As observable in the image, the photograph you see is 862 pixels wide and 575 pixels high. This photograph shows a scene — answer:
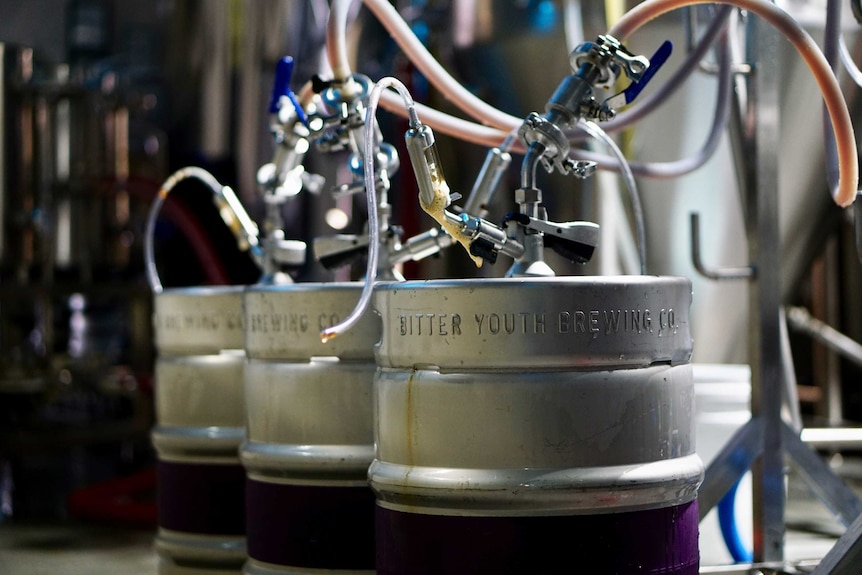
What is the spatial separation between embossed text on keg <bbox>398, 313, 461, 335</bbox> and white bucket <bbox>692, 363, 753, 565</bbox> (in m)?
0.97

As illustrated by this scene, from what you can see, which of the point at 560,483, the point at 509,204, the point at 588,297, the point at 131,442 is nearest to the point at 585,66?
the point at 588,297

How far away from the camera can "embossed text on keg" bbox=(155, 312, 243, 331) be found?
1739 mm

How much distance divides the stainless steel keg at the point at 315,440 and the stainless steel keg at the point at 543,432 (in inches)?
10.5

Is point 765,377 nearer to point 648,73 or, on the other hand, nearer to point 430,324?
point 648,73

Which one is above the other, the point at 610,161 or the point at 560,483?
the point at 610,161

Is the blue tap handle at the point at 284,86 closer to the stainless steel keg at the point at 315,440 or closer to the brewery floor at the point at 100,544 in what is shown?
the stainless steel keg at the point at 315,440

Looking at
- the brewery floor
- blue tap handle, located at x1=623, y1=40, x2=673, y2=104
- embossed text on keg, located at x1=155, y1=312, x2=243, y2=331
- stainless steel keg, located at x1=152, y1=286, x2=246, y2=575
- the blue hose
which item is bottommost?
the brewery floor

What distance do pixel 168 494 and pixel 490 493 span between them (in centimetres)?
87

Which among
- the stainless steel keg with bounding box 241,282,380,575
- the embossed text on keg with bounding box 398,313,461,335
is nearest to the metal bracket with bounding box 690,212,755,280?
the stainless steel keg with bounding box 241,282,380,575

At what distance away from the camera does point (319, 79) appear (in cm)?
150

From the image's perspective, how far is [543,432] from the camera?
1046 mm

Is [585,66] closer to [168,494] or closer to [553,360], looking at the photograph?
[553,360]

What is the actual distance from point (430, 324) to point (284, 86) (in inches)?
26.1

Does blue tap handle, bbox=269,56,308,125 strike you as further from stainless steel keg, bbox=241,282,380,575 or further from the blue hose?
the blue hose
